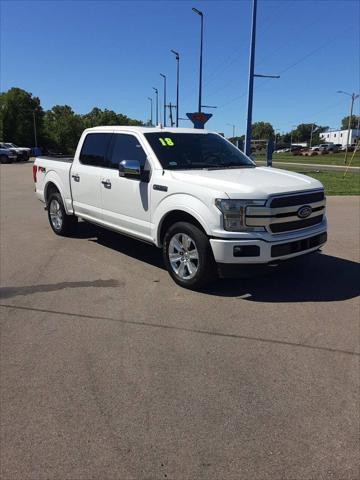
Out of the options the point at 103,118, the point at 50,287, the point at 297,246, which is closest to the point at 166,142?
the point at 297,246

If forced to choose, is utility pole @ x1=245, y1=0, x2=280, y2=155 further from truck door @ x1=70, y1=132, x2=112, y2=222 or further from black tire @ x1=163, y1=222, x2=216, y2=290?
black tire @ x1=163, y1=222, x2=216, y2=290

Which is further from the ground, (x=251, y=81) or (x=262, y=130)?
(x=262, y=130)

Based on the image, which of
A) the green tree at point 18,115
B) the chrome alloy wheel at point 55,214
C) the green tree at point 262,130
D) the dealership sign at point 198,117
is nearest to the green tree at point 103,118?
the green tree at point 18,115

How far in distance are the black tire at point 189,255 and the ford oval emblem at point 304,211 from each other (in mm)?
1133

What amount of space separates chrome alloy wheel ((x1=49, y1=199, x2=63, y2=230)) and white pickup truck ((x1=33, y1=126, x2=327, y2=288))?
888 millimetres

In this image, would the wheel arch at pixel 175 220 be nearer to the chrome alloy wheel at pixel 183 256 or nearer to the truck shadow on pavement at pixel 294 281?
the chrome alloy wheel at pixel 183 256

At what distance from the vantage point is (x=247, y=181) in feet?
16.8

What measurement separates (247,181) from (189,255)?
109 cm

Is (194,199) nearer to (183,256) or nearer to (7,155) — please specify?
(183,256)

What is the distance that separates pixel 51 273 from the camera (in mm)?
6027

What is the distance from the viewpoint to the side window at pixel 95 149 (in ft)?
22.6

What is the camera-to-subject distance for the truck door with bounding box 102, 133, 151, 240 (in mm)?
5969

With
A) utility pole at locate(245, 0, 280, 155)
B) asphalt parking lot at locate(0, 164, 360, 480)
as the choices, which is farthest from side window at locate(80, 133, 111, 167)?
utility pole at locate(245, 0, 280, 155)

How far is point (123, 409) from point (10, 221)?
7894mm
